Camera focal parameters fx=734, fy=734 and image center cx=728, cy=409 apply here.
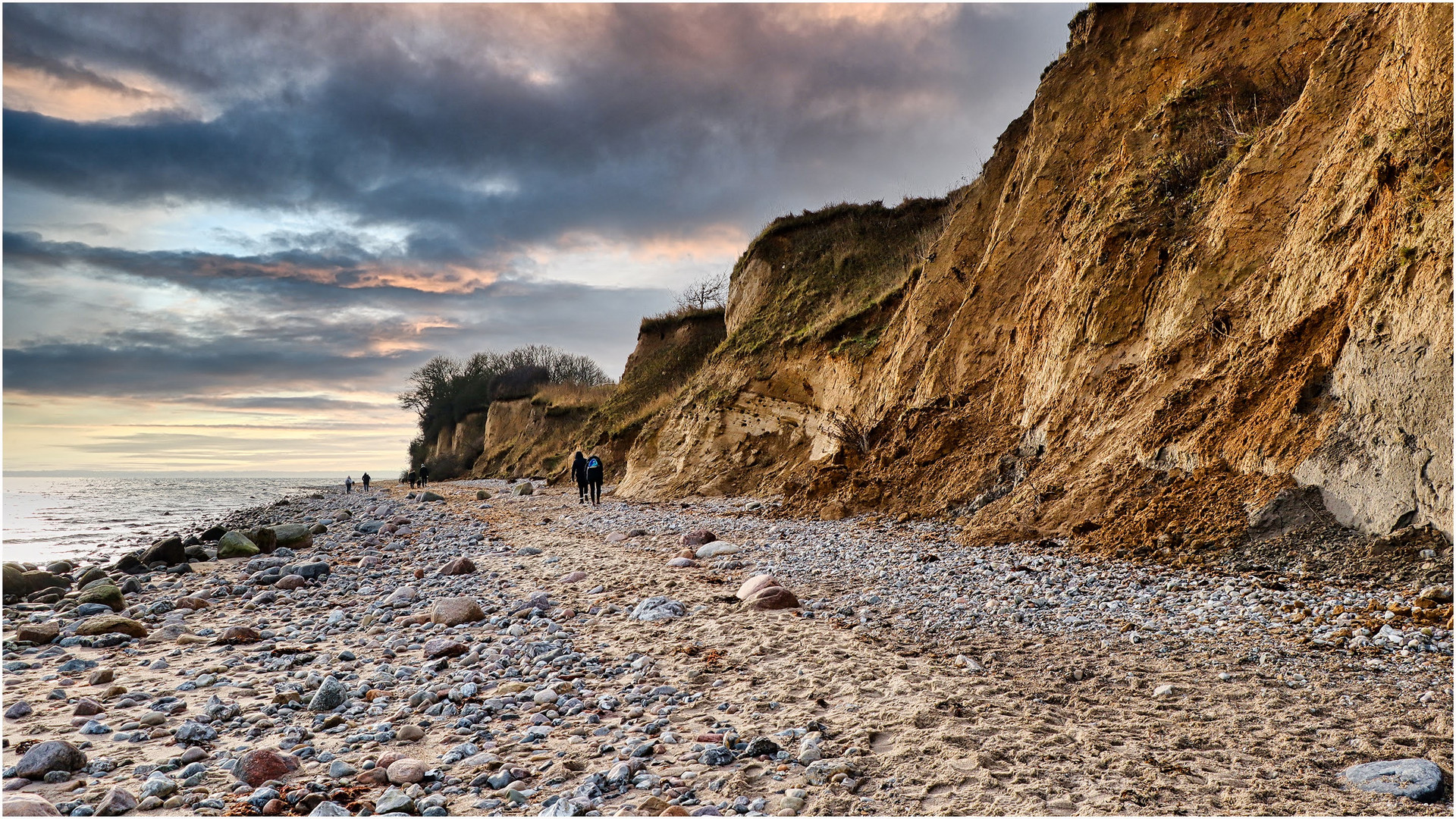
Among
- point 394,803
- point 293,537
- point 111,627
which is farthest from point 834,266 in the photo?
point 394,803

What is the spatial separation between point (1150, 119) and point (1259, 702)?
1258 cm

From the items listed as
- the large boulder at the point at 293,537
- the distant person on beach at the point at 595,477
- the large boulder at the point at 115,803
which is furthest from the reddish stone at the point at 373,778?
the distant person on beach at the point at 595,477

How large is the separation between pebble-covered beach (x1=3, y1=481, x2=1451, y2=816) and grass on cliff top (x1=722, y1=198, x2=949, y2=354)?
14.7m

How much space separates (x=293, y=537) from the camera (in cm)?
1525

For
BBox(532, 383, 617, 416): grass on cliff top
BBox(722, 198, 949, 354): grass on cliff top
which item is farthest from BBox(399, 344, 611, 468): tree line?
BBox(722, 198, 949, 354): grass on cliff top

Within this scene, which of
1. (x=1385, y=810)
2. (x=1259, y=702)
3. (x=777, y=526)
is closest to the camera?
(x=1385, y=810)

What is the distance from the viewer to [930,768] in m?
3.46

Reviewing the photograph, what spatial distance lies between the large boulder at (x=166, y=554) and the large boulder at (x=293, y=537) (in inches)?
94.7

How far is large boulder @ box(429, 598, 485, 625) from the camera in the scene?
7.28 meters

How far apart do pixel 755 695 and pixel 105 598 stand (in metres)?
8.72

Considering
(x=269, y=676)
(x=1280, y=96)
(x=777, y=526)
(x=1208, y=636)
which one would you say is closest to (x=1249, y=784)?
(x=1208, y=636)

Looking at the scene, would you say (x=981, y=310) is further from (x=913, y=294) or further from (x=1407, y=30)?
(x=1407, y=30)

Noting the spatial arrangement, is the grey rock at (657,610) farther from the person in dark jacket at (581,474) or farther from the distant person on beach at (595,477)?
the person in dark jacket at (581,474)

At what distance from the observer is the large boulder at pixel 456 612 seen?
7.28 meters
